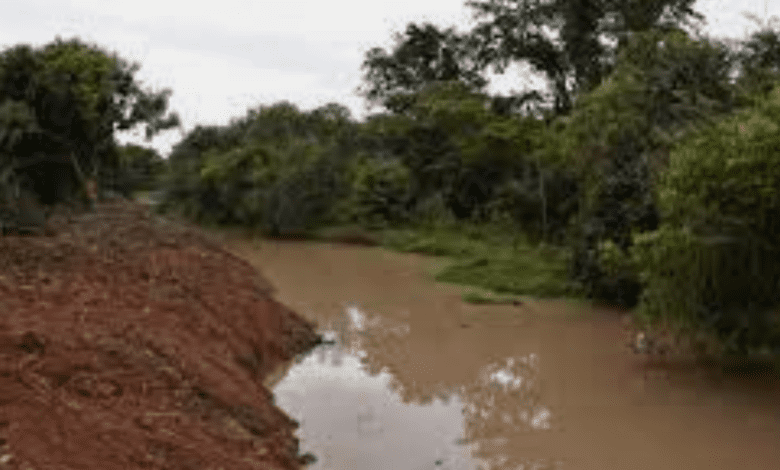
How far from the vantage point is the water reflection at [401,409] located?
18.8 ft

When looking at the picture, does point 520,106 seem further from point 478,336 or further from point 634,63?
point 478,336

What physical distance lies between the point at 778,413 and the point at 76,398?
591 cm

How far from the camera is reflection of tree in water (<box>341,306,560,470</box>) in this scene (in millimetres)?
6086

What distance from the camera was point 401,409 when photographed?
6875mm

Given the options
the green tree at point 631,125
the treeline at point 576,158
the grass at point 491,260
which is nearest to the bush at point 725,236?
the treeline at point 576,158

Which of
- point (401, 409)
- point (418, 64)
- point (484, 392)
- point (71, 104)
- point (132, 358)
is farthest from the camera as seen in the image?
point (418, 64)

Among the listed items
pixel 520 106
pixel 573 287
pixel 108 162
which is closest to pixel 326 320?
pixel 573 287

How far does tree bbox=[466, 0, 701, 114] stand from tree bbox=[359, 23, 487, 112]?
2135mm

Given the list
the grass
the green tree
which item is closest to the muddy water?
the grass

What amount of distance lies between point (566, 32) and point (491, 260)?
10.5m

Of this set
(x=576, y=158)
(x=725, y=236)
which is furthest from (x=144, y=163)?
(x=725, y=236)

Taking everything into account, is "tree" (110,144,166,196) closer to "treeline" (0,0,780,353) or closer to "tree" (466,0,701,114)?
"treeline" (0,0,780,353)

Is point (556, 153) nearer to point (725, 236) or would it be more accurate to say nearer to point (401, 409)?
point (725, 236)

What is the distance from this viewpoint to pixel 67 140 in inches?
524
